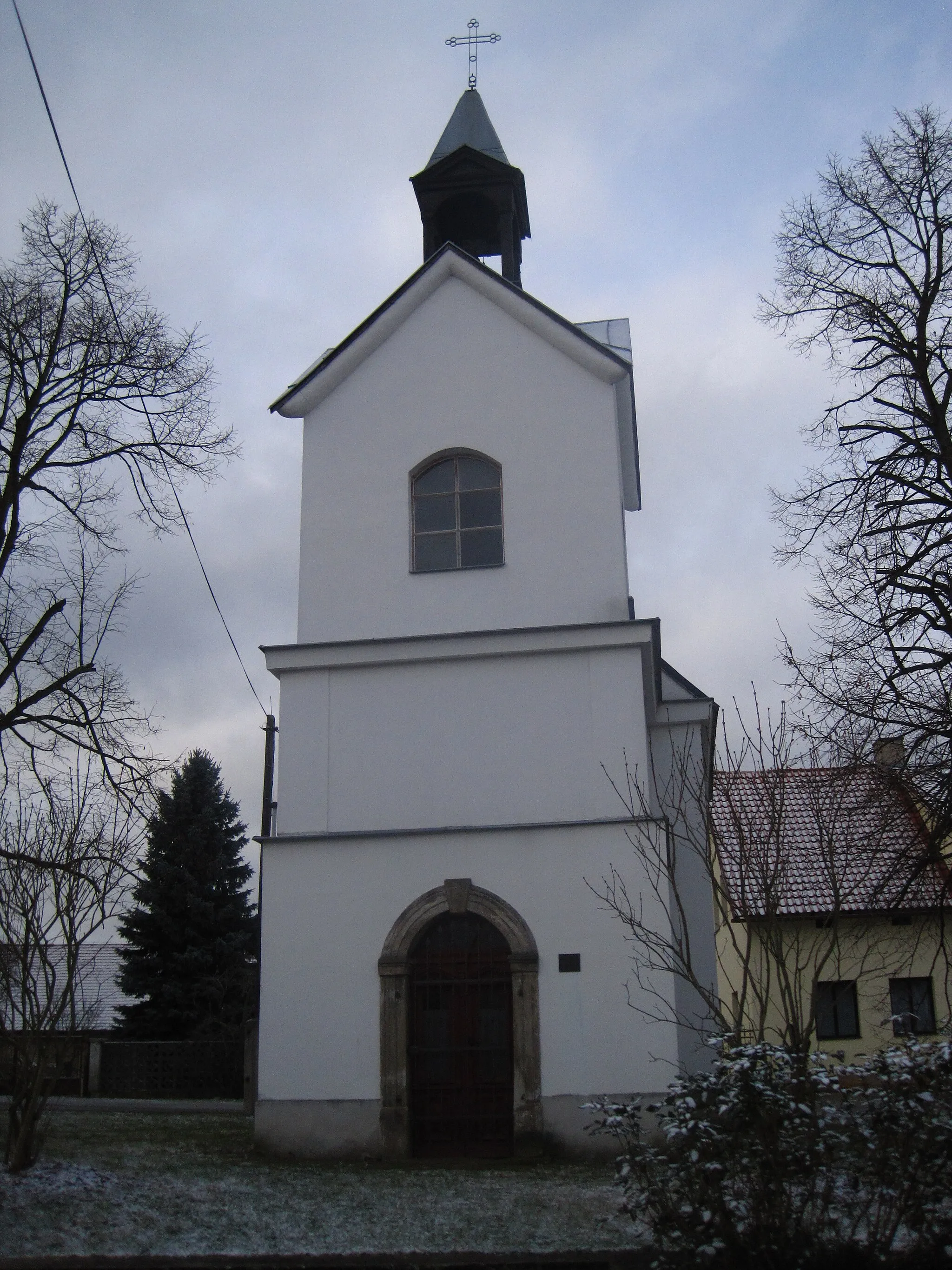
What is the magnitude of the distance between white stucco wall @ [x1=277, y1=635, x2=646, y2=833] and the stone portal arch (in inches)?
35.5

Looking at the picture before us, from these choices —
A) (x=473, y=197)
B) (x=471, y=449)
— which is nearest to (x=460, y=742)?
(x=471, y=449)

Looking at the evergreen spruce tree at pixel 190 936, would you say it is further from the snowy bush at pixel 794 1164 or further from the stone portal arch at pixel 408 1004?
the snowy bush at pixel 794 1164

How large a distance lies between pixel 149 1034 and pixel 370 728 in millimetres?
18539

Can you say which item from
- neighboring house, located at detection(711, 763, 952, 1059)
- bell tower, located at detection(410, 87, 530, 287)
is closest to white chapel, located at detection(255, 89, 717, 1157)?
bell tower, located at detection(410, 87, 530, 287)

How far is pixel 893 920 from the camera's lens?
1334 cm

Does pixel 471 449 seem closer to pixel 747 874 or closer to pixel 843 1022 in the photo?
pixel 747 874

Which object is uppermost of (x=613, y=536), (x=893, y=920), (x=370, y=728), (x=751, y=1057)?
(x=613, y=536)

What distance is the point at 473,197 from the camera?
60.1 feet

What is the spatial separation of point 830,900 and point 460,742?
1122cm

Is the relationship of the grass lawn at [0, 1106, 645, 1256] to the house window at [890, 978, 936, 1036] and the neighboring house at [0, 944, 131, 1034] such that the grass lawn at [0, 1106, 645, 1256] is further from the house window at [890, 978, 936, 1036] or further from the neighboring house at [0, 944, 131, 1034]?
the house window at [890, 978, 936, 1036]

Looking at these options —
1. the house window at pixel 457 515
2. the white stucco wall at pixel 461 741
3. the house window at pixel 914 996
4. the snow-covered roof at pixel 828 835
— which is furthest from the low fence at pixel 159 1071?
the house window at pixel 457 515

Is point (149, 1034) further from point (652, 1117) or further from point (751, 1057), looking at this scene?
point (751, 1057)

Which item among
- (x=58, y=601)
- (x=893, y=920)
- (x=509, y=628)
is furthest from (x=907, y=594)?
(x=58, y=601)

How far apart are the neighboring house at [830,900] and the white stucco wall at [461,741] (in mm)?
1789
